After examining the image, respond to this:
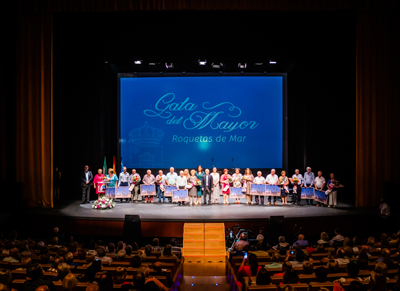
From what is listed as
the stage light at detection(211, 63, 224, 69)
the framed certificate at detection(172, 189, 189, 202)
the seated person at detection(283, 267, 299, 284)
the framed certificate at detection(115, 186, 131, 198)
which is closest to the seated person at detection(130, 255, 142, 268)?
the seated person at detection(283, 267, 299, 284)

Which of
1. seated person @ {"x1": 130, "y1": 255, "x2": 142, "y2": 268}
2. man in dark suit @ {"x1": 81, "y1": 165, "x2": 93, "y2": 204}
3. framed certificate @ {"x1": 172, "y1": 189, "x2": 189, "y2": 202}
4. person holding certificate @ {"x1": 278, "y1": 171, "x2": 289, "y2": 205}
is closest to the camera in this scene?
seated person @ {"x1": 130, "y1": 255, "x2": 142, "y2": 268}

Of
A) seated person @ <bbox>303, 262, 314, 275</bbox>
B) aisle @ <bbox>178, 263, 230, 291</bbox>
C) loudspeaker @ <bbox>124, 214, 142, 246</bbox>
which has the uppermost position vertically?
seated person @ <bbox>303, 262, 314, 275</bbox>

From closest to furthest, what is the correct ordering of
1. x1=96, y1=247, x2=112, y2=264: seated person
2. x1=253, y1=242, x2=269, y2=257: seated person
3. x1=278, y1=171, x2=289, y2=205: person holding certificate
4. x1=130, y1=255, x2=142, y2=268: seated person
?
x1=130, y1=255, x2=142, y2=268: seated person
x1=96, y1=247, x2=112, y2=264: seated person
x1=253, y1=242, x2=269, y2=257: seated person
x1=278, y1=171, x2=289, y2=205: person holding certificate

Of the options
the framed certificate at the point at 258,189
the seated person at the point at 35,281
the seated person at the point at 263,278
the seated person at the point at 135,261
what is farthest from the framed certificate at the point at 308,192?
the seated person at the point at 35,281

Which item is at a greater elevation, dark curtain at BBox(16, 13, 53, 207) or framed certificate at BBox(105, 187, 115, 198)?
dark curtain at BBox(16, 13, 53, 207)

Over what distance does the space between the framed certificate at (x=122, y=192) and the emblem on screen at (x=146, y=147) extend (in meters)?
2.66

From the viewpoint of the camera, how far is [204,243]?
33.0 ft

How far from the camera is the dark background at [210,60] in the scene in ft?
40.9

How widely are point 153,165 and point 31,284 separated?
11.3 meters

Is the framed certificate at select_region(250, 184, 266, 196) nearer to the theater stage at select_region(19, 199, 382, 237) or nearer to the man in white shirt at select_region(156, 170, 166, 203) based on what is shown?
the theater stage at select_region(19, 199, 382, 237)

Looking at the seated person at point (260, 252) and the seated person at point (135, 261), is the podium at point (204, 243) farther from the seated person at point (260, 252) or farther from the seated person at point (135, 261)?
the seated person at point (135, 261)

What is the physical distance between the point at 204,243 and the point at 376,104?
26.7 ft

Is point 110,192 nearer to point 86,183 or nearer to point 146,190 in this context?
point 86,183

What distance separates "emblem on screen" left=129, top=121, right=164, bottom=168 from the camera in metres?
16.0
